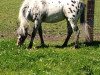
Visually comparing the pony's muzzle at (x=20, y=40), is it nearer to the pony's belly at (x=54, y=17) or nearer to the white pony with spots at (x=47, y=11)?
the white pony with spots at (x=47, y=11)

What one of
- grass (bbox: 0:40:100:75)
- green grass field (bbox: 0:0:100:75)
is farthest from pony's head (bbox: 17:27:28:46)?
grass (bbox: 0:40:100:75)

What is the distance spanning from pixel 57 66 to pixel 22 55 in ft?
4.70

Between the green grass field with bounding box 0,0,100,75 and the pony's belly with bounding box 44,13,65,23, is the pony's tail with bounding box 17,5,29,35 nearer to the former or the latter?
the green grass field with bounding box 0,0,100,75

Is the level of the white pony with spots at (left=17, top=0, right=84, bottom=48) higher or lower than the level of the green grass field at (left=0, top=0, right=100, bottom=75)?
higher

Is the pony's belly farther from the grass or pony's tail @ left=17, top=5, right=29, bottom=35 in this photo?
the grass

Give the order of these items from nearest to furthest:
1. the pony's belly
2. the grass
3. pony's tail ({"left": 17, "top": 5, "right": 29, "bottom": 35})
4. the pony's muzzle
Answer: the grass, pony's tail ({"left": 17, "top": 5, "right": 29, "bottom": 35}), the pony's muzzle, the pony's belly

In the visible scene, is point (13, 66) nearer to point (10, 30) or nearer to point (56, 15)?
point (56, 15)

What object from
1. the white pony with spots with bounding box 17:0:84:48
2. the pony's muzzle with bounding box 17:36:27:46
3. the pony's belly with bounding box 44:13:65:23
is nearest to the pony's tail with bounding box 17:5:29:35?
the white pony with spots with bounding box 17:0:84:48

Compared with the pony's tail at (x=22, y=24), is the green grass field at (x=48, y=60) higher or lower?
lower

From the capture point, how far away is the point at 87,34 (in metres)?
15.5

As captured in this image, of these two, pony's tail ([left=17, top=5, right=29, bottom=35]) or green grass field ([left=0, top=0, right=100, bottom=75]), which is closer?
green grass field ([left=0, top=0, right=100, bottom=75])

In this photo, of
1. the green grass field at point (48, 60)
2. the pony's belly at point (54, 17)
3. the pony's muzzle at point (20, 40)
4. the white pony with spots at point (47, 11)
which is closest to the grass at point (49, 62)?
the green grass field at point (48, 60)

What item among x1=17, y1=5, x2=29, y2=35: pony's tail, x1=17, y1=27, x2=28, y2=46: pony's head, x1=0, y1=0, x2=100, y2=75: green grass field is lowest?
x1=0, y1=0, x2=100, y2=75: green grass field

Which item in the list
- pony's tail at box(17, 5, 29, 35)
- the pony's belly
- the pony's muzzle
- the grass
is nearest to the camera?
the grass
